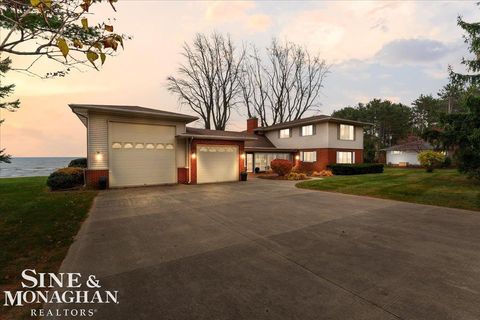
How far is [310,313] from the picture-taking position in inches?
107

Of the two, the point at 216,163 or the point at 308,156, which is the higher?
the point at 308,156

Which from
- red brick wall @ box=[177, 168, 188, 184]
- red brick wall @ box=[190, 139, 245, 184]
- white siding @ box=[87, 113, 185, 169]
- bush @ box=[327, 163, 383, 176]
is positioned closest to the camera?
white siding @ box=[87, 113, 185, 169]

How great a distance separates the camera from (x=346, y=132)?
24.8m

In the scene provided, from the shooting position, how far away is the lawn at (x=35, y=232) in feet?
13.5

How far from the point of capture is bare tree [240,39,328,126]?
40188mm

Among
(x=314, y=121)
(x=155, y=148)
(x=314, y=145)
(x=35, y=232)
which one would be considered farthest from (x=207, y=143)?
(x=314, y=145)

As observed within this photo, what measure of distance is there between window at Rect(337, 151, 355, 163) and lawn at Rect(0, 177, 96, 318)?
23.3 meters

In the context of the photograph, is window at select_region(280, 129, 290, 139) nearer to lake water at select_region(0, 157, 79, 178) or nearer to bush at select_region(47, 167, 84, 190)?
bush at select_region(47, 167, 84, 190)

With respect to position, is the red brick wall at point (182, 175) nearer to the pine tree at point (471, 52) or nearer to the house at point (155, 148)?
the house at point (155, 148)

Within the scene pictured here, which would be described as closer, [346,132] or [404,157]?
[346,132]

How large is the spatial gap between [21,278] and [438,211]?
40.2 ft

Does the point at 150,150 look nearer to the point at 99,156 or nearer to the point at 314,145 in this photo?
the point at 99,156

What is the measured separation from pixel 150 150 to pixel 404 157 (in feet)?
130

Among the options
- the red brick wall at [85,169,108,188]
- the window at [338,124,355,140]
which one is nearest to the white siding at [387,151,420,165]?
the window at [338,124,355,140]
